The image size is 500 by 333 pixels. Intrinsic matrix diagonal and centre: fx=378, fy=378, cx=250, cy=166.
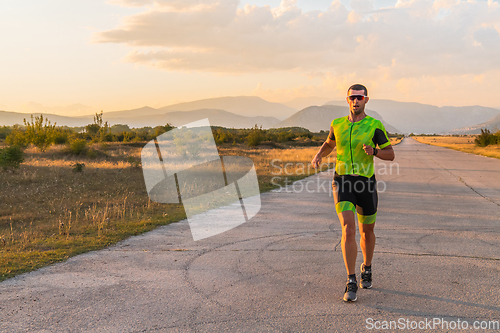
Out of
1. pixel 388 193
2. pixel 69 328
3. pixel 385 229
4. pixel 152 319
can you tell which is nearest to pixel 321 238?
pixel 385 229

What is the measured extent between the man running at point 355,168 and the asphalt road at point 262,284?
0.59m

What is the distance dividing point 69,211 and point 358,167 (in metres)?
7.56

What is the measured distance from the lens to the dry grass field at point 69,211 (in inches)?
241

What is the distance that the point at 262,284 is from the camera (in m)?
4.43

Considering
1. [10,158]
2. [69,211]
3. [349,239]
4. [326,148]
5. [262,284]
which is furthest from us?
[10,158]

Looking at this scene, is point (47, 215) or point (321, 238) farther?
point (47, 215)

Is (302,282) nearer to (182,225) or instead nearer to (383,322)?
(383,322)

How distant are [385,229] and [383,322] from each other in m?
4.19

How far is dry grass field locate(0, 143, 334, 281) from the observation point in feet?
20.1

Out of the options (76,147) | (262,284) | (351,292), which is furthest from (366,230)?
(76,147)

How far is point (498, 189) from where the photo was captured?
44.2 ft

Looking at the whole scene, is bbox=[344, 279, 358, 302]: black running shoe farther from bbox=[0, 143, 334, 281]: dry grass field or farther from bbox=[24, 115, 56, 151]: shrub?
bbox=[24, 115, 56, 151]: shrub

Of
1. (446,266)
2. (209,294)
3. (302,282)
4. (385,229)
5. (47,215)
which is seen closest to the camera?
(209,294)

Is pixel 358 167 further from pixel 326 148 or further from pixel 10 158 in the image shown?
pixel 10 158
